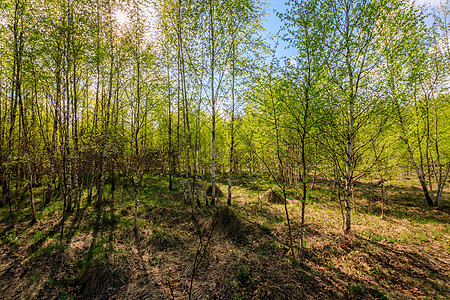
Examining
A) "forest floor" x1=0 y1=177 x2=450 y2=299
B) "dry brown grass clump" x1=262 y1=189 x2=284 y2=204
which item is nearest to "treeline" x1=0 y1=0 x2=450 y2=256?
"forest floor" x1=0 y1=177 x2=450 y2=299

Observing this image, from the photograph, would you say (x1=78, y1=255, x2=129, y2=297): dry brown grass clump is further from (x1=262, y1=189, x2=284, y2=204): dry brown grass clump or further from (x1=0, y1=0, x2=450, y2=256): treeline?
(x1=262, y1=189, x2=284, y2=204): dry brown grass clump

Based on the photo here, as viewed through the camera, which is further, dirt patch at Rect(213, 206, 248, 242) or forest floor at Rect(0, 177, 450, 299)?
dirt patch at Rect(213, 206, 248, 242)

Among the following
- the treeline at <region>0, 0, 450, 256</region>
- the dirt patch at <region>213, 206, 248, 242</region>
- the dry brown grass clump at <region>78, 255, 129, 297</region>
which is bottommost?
the dry brown grass clump at <region>78, 255, 129, 297</region>

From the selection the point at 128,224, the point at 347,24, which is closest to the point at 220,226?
the point at 128,224

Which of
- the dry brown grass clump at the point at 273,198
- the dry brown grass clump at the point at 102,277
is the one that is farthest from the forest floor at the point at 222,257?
the dry brown grass clump at the point at 273,198

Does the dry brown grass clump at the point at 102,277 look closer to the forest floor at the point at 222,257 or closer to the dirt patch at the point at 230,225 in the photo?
the forest floor at the point at 222,257

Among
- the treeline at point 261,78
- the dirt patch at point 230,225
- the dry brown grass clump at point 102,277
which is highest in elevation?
the treeline at point 261,78

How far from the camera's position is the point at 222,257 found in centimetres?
562

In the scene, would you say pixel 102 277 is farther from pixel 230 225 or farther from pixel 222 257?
pixel 230 225

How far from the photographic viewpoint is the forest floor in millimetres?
4340

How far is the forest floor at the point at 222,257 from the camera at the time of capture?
434 centimetres

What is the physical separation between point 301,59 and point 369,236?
6878mm

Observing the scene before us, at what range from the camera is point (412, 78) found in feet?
17.5

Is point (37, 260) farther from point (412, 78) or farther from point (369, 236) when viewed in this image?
point (412, 78)
